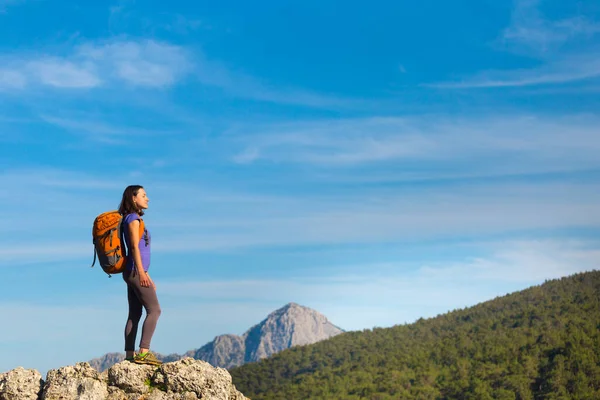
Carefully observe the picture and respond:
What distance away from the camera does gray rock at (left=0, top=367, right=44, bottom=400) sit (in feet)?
37.7

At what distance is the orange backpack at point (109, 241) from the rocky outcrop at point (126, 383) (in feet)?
5.38

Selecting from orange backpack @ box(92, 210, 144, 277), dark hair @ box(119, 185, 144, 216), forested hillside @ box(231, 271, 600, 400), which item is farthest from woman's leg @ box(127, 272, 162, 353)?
forested hillside @ box(231, 271, 600, 400)

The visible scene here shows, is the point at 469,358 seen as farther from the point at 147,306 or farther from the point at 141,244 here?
the point at 141,244

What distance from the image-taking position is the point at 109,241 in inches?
464

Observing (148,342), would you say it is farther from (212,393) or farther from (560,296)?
(560,296)

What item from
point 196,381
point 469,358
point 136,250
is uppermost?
point 469,358

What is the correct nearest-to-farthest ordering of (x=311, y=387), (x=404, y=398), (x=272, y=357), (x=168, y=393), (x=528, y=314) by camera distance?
1. (x=168, y=393)
2. (x=404, y=398)
3. (x=311, y=387)
4. (x=528, y=314)
5. (x=272, y=357)

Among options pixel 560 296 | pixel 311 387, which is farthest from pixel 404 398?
pixel 560 296

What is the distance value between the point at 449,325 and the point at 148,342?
170 metres

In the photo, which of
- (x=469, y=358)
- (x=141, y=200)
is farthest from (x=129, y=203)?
(x=469, y=358)

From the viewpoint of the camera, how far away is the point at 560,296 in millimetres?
164625

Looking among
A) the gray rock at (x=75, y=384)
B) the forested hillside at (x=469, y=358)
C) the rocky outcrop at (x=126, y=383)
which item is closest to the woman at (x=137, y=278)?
the rocky outcrop at (x=126, y=383)

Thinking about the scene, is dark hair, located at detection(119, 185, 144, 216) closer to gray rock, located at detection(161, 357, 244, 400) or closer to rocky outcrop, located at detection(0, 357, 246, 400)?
rocky outcrop, located at detection(0, 357, 246, 400)

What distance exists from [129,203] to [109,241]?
76 cm
